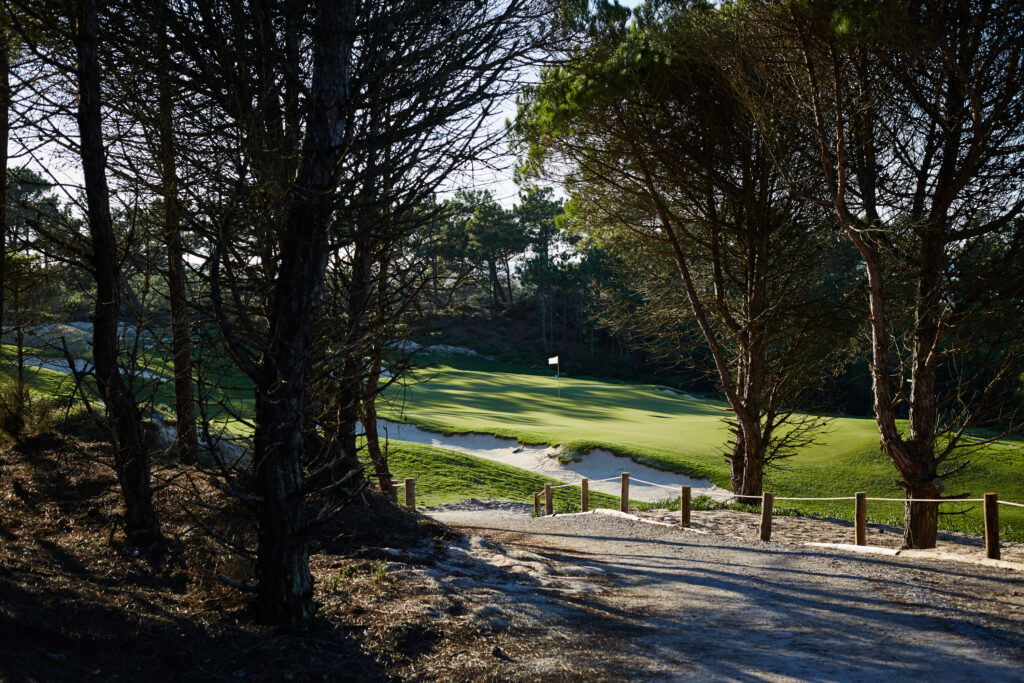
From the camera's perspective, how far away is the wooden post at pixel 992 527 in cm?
865

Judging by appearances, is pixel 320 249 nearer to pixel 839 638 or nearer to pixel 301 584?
pixel 301 584

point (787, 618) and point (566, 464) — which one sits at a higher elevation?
point (787, 618)

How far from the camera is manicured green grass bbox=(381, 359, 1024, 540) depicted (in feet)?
77.0

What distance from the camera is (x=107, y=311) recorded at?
7.18 m

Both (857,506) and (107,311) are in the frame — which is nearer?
(107,311)

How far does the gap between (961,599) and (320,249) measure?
6.74m

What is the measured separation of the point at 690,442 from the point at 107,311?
24.4 meters

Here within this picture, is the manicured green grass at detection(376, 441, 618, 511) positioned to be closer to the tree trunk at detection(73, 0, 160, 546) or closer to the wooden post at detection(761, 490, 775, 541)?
the wooden post at detection(761, 490, 775, 541)

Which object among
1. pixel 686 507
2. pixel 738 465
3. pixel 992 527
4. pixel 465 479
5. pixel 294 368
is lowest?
pixel 465 479

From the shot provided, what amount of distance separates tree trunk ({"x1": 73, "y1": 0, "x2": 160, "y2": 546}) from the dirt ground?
0.29m

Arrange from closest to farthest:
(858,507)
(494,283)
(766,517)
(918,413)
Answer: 1. (858,507)
2. (918,413)
3. (766,517)
4. (494,283)

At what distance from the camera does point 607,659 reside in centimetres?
573

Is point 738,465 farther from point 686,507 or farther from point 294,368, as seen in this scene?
point 294,368

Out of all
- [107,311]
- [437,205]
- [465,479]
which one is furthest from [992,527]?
[465,479]
